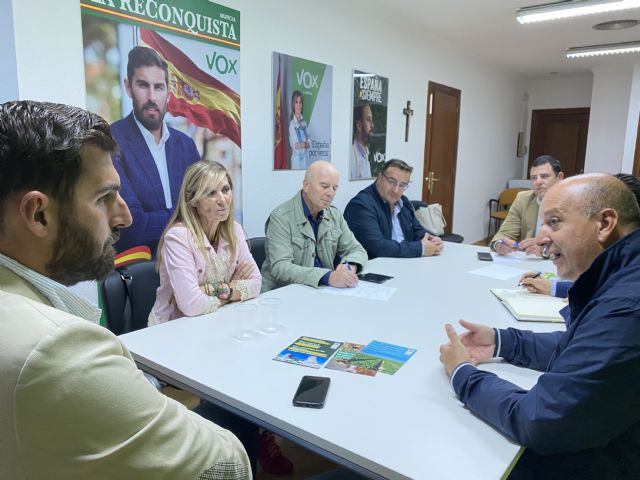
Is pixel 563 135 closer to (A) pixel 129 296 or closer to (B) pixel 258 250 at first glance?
(B) pixel 258 250

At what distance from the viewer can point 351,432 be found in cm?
104

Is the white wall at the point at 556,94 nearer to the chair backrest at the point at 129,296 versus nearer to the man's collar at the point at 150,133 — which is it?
the man's collar at the point at 150,133

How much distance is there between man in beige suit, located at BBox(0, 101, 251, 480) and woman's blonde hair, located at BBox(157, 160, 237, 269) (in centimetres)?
111

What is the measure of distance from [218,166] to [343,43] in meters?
2.32

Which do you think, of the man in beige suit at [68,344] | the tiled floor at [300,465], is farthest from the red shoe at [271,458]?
the man in beige suit at [68,344]

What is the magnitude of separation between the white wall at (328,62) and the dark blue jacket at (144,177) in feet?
1.05

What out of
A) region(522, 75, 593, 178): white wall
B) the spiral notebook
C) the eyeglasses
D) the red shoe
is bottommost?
the red shoe

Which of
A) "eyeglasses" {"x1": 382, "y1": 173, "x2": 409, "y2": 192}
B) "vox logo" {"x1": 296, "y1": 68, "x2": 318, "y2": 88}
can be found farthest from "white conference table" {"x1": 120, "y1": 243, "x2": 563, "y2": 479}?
"vox logo" {"x1": 296, "y1": 68, "x2": 318, "y2": 88}

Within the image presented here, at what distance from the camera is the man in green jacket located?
2.42 m

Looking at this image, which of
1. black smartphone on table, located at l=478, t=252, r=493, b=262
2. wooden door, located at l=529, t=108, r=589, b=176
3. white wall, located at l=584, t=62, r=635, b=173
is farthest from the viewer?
wooden door, located at l=529, t=108, r=589, b=176

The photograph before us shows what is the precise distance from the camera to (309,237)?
8.46ft

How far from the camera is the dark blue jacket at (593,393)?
90 cm

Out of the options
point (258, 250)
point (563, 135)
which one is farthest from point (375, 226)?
point (563, 135)

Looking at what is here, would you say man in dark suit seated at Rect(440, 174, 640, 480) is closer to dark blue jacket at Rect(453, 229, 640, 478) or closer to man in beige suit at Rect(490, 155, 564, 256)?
dark blue jacket at Rect(453, 229, 640, 478)
